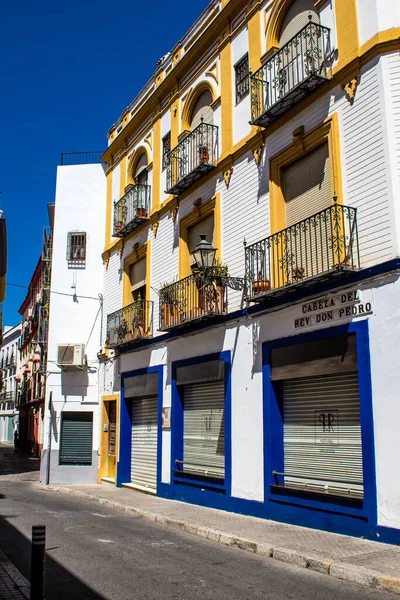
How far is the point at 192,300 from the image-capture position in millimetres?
14000

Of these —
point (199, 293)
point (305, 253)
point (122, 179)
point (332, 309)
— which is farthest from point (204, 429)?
point (122, 179)

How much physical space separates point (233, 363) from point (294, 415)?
2040 millimetres

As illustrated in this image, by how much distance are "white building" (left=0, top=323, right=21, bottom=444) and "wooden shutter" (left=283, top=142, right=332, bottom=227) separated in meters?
43.7

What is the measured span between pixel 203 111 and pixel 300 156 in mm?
4707

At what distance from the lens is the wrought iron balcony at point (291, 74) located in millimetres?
10711

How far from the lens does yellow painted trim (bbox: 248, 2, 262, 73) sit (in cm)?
1281

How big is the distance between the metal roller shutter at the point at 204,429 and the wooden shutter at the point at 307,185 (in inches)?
164

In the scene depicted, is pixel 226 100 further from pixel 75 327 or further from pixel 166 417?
pixel 75 327

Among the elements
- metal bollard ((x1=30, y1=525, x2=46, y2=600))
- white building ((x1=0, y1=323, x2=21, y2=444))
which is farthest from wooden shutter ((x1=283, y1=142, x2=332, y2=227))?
white building ((x1=0, y1=323, x2=21, y2=444))

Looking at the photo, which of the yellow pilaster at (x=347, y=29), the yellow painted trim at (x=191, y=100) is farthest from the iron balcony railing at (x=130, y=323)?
the yellow pilaster at (x=347, y=29)

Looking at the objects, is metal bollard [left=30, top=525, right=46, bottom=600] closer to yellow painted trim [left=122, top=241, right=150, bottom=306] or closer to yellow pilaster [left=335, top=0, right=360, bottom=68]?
yellow pilaster [left=335, top=0, right=360, bottom=68]

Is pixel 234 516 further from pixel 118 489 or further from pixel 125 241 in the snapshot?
pixel 125 241

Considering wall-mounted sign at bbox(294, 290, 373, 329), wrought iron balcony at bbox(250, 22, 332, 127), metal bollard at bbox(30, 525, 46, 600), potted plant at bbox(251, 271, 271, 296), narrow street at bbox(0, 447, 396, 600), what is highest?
wrought iron balcony at bbox(250, 22, 332, 127)

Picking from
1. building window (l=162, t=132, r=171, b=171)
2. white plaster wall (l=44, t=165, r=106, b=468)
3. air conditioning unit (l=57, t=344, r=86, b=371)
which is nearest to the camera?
building window (l=162, t=132, r=171, b=171)
